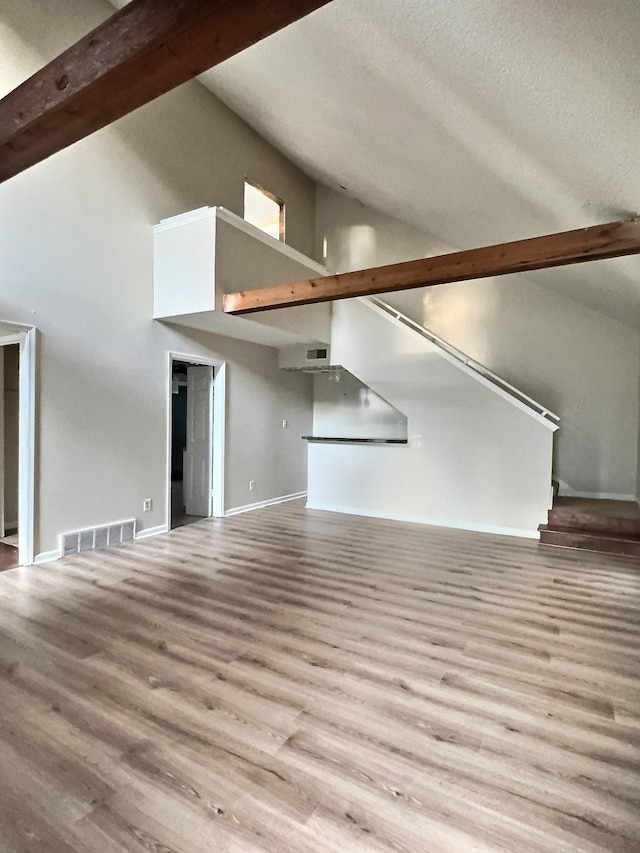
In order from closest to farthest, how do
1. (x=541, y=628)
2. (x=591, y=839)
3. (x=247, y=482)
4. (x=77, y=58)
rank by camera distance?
(x=591, y=839) → (x=77, y=58) → (x=541, y=628) → (x=247, y=482)

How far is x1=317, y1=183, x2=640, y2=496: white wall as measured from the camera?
247 inches

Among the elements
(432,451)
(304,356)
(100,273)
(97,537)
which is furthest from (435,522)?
(100,273)

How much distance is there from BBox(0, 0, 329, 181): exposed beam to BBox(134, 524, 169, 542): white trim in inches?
147

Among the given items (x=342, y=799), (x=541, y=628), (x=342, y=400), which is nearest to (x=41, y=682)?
(x=342, y=799)

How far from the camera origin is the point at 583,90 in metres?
2.14

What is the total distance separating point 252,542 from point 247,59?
5062 millimetres

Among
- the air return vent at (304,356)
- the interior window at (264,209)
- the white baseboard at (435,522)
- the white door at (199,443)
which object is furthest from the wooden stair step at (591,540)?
the interior window at (264,209)

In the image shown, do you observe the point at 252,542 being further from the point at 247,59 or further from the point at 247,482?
the point at 247,59

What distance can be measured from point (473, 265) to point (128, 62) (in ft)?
8.35

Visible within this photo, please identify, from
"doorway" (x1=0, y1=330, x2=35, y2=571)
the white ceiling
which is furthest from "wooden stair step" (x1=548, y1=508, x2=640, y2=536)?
"doorway" (x1=0, y1=330, x2=35, y2=571)

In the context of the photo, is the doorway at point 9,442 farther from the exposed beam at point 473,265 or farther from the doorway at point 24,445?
the exposed beam at point 473,265

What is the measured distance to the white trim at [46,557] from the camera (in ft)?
13.3

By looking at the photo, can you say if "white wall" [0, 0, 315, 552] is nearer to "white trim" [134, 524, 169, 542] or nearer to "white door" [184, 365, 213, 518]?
"white trim" [134, 524, 169, 542]

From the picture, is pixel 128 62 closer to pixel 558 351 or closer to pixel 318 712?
pixel 318 712
